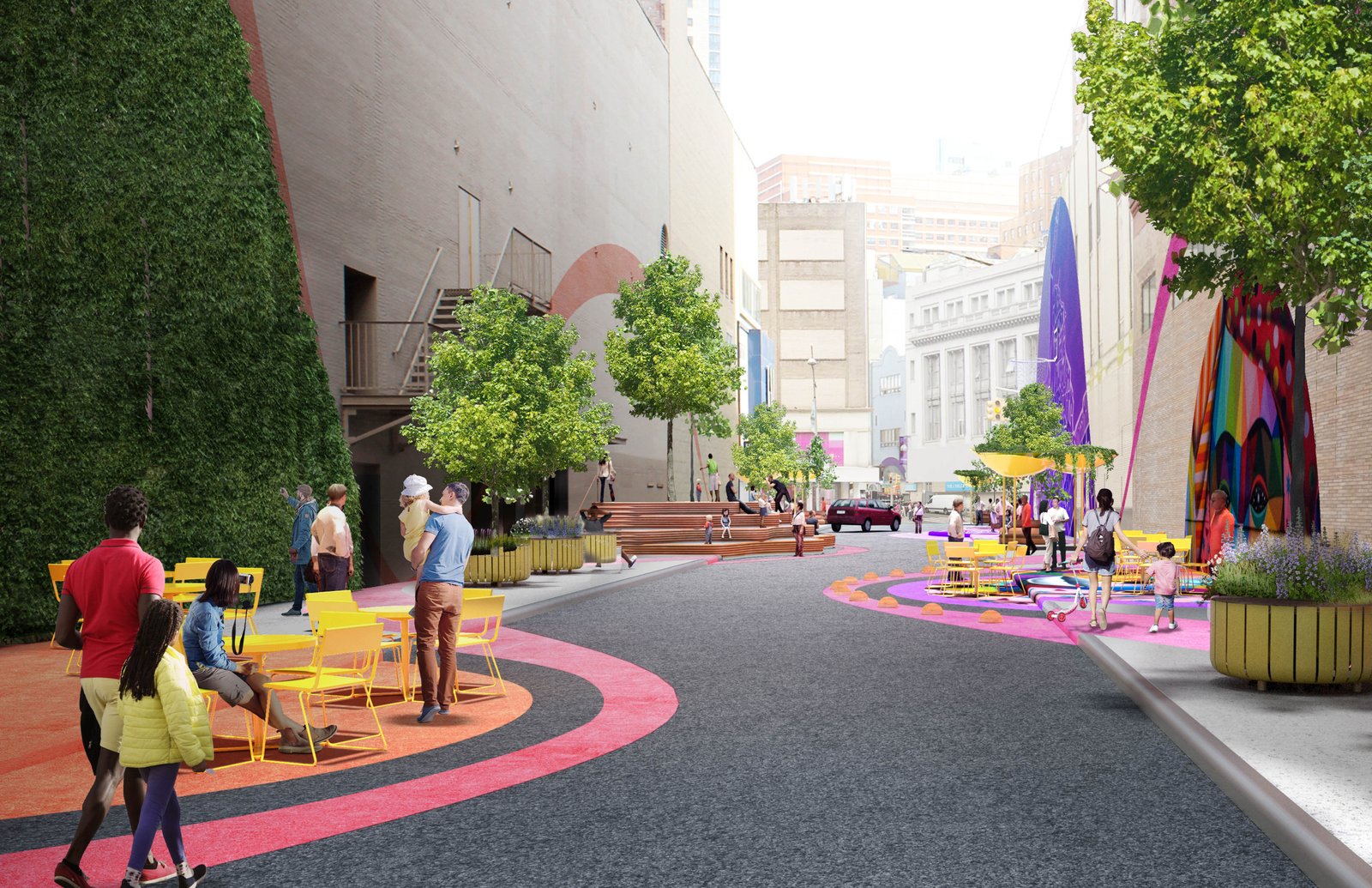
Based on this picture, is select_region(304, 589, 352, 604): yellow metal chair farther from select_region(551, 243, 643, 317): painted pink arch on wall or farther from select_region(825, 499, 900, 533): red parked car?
select_region(825, 499, 900, 533): red parked car

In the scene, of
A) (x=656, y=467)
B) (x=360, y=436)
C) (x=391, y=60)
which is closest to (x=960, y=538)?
(x=360, y=436)

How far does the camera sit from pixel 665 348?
1912 inches

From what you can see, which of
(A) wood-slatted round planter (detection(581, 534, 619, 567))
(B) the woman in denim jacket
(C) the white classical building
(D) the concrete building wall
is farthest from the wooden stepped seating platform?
(C) the white classical building

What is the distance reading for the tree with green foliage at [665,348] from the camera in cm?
4847

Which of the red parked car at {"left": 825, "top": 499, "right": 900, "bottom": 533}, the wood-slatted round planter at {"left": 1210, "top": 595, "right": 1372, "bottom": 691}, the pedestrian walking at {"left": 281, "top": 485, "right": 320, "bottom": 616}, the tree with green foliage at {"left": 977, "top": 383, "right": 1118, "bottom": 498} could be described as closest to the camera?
the wood-slatted round planter at {"left": 1210, "top": 595, "right": 1372, "bottom": 691}

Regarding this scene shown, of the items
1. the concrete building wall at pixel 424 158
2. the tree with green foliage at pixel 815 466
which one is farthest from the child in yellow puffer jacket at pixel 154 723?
the tree with green foliage at pixel 815 466

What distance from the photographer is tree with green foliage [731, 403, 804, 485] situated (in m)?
86.0

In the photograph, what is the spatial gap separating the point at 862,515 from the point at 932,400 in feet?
245

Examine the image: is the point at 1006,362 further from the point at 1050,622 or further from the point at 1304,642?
the point at 1304,642

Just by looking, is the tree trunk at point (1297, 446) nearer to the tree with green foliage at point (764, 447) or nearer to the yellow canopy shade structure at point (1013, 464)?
the yellow canopy shade structure at point (1013, 464)

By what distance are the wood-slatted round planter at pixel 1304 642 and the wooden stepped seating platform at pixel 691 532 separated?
28442mm

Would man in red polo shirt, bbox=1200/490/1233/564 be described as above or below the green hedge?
below

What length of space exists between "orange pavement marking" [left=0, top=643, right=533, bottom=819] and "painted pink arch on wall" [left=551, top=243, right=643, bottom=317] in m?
29.3

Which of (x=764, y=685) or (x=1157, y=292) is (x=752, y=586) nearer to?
(x=764, y=685)
